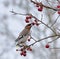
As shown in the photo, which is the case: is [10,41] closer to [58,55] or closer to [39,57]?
[39,57]

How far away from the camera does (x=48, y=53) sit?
12.6 m

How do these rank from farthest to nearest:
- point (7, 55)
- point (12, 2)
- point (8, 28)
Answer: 1. point (12, 2)
2. point (8, 28)
3. point (7, 55)

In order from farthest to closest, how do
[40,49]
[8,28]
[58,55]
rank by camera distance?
1. [8,28]
2. [40,49]
3. [58,55]

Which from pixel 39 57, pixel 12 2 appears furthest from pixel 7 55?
pixel 12 2

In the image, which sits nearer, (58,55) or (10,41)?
(58,55)

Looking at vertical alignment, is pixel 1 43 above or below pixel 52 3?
below

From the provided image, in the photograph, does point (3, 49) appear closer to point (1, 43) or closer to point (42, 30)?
point (1, 43)

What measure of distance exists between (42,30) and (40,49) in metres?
0.96

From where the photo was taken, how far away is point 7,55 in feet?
46.9

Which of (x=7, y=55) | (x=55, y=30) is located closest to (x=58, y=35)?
(x=55, y=30)

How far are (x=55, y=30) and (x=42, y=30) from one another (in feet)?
28.2

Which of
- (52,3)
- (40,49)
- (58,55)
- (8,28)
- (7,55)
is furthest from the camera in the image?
(8,28)

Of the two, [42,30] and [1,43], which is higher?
[42,30]

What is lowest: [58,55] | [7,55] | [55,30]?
[7,55]
